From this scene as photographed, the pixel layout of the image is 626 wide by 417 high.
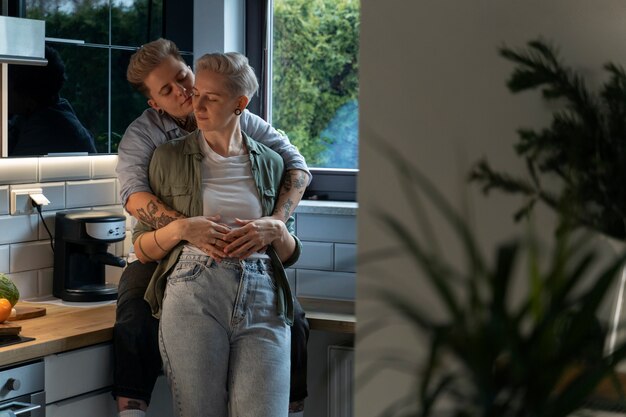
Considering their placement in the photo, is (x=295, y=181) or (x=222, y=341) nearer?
(x=222, y=341)

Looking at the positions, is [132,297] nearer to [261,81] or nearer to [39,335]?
[39,335]

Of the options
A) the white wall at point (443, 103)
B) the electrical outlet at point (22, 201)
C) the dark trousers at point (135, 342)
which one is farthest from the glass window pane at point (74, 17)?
the white wall at point (443, 103)

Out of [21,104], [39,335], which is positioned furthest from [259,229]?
[21,104]

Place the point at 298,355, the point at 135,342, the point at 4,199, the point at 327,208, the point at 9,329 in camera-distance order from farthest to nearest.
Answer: the point at 327,208, the point at 4,199, the point at 298,355, the point at 135,342, the point at 9,329

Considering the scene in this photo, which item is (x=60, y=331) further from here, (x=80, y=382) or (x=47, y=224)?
(x=47, y=224)

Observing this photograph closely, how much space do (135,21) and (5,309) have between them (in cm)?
126

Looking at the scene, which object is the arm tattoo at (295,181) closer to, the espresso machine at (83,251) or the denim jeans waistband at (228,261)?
the denim jeans waistband at (228,261)

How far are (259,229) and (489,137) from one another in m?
1.78

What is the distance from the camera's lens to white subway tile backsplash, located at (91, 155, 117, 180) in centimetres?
383

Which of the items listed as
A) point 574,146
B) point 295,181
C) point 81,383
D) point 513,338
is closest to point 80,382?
point 81,383

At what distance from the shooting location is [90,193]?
3.82 meters

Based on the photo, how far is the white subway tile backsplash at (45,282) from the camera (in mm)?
3605

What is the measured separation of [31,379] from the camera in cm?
286

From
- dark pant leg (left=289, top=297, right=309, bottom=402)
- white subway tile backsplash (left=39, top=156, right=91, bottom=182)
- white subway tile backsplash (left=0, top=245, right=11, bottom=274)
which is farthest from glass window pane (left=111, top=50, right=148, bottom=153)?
dark pant leg (left=289, top=297, right=309, bottom=402)
